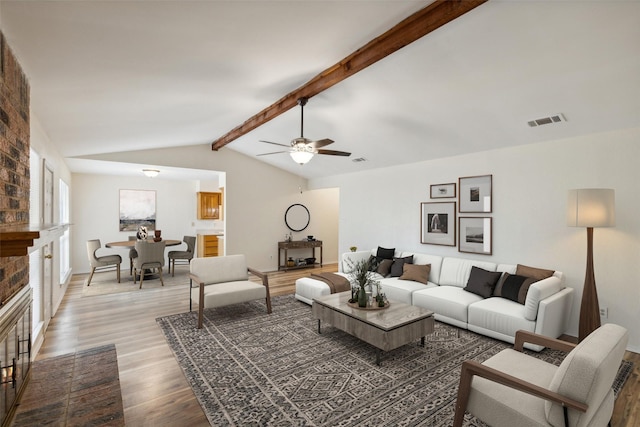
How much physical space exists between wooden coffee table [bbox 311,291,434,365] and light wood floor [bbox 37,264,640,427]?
153 centimetres

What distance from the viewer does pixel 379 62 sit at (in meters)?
2.99

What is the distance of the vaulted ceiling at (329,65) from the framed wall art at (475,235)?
1.11 m

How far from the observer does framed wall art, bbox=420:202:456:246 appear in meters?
5.03

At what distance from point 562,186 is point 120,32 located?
4795mm

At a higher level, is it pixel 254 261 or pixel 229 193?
pixel 229 193

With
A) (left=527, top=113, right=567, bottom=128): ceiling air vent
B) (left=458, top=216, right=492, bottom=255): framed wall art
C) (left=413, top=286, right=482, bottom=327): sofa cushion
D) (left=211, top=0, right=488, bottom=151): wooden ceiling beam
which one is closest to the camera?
(left=211, top=0, right=488, bottom=151): wooden ceiling beam

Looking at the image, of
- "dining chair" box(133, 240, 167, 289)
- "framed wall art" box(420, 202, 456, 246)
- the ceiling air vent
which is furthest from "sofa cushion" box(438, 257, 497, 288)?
"dining chair" box(133, 240, 167, 289)

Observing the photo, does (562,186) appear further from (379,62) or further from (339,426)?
(339,426)

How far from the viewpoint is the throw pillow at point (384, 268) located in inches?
210

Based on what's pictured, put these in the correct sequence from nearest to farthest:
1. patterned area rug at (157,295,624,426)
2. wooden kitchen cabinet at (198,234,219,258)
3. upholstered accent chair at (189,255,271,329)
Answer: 1. patterned area rug at (157,295,624,426)
2. upholstered accent chair at (189,255,271,329)
3. wooden kitchen cabinet at (198,234,219,258)

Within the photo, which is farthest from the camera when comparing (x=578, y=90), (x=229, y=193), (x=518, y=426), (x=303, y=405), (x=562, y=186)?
(x=229, y=193)

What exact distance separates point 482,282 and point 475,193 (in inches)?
56.9

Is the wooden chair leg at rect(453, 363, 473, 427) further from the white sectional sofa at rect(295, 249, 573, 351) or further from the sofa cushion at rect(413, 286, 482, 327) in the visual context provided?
the sofa cushion at rect(413, 286, 482, 327)

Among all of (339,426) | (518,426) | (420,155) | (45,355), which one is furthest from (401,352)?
(45,355)
